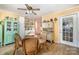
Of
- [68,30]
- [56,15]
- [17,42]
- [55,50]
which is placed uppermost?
[56,15]

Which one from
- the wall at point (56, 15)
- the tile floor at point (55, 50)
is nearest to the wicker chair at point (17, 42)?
the tile floor at point (55, 50)

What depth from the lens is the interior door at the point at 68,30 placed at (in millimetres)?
2168

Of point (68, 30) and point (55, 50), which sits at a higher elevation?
point (68, 30)

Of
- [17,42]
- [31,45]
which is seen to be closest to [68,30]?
[31,45]

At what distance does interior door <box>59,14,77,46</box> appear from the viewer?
85.4 inches

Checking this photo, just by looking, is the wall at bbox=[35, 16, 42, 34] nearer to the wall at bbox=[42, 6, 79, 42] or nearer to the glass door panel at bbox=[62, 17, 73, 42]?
the wall at bbox=[42, 6, 79, 42]

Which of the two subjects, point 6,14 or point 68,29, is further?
point 68,29

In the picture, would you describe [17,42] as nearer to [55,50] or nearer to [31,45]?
[31,45]

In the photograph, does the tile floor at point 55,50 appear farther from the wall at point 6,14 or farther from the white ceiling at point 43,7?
the white ceiling at point 43,7

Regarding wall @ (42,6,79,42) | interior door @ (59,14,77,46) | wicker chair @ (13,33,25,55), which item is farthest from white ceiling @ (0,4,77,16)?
wicker chair @ (13,33,25,55)

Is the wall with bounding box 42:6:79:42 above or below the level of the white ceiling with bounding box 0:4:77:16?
below

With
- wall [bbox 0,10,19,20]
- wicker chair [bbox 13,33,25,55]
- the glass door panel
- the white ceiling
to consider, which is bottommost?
wicker chair [bbox 13,33,25,55]

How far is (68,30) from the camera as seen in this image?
88.5 inches
